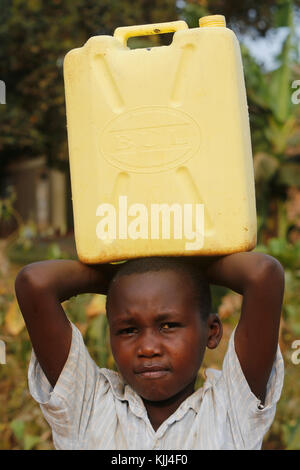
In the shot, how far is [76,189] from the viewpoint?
5.15ft

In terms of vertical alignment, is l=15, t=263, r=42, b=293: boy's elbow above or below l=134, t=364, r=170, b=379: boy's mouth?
above

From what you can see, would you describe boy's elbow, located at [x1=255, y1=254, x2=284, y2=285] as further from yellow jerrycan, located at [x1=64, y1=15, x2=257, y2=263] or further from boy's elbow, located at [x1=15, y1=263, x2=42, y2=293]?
boy's elbow, located at [x1=15, y1=263, x2=42, y2=293]

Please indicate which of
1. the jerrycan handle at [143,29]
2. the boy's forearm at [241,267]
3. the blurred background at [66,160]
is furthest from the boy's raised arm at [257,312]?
the blurred background at [66,160]

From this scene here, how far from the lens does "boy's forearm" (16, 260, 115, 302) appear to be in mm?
1531

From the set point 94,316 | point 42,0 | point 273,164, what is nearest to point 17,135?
point 42,0

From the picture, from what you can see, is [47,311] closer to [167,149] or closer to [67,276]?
[67,276]

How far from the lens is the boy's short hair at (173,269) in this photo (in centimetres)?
157

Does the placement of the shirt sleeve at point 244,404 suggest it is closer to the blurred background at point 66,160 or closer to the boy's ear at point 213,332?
the boy's ear at point 213,332

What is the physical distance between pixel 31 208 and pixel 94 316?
10.7m

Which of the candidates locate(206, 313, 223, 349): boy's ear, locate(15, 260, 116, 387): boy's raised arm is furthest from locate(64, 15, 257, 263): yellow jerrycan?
locate(206, 313, 223, 349): boy's ear

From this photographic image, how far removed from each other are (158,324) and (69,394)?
0.93 feet

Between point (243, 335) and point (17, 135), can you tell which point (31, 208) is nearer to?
point (17, 135)

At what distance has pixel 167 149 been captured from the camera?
1.48m
